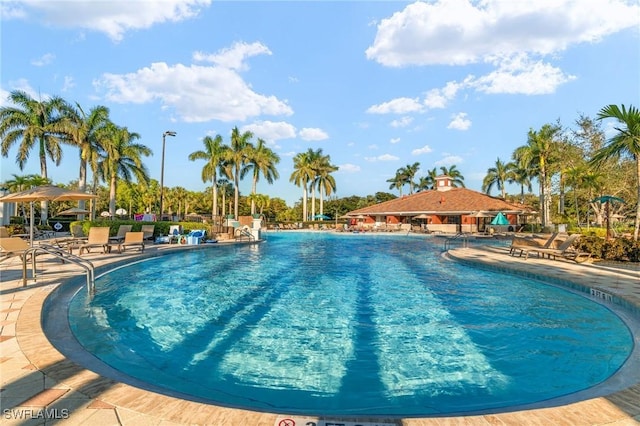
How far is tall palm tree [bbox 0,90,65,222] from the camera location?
26.1 metres

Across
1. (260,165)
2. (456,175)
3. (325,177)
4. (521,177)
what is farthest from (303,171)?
(521,177)

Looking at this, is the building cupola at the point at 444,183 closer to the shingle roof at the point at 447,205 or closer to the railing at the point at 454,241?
the shingle roof at the point at 447,205

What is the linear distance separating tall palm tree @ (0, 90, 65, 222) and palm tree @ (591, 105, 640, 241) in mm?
33047

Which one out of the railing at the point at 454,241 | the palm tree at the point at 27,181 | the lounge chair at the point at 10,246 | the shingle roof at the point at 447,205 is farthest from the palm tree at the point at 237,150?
the lounge chair at the point at 10,246

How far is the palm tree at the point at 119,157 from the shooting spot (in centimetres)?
2762

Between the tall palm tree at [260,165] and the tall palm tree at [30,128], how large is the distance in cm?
2037

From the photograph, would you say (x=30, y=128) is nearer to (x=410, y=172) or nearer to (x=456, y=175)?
(x=410, y=172)

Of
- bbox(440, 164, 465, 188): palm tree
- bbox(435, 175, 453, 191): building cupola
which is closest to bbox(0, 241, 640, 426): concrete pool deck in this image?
bbox(435, 175, 453, 191): building cupola

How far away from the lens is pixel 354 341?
5.25m

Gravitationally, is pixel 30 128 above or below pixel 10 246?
above

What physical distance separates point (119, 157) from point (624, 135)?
3167 centimetres

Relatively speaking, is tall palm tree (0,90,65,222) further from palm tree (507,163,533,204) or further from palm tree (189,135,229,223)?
palm tree (507,163,533,204)

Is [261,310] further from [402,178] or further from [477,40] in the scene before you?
[402,178]

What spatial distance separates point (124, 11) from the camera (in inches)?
513
